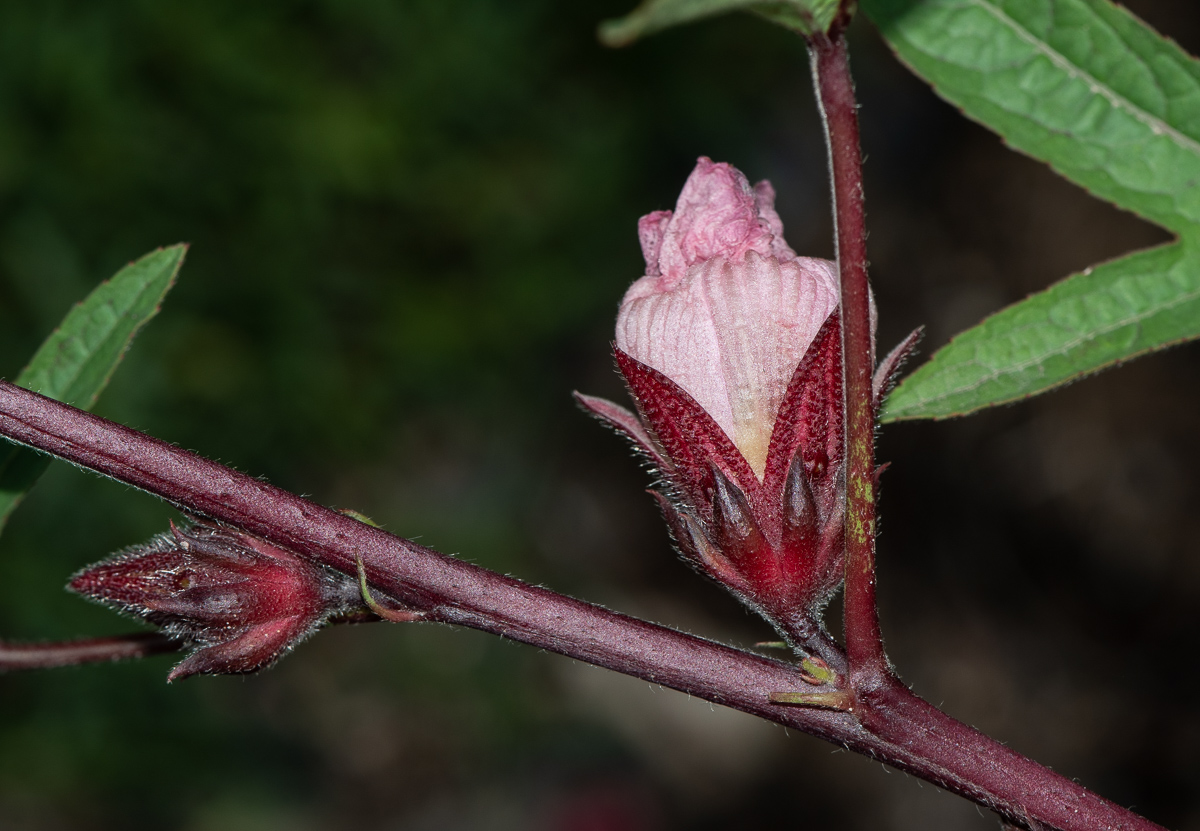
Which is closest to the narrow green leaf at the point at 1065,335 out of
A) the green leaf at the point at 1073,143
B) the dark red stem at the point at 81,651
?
the green leaf at the point at 1073,143

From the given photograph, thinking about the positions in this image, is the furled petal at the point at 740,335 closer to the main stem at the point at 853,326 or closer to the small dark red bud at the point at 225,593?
the main stem at the point at 853,326

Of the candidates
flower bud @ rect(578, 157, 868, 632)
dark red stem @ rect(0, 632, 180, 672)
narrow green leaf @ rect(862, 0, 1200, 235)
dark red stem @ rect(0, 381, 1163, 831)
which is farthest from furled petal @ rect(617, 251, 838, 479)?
dark red stem @ rect(0, 632, 180, 672)

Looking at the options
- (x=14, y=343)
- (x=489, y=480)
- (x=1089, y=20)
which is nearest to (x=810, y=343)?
(x=1089, y=20)

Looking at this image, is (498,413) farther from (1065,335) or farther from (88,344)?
(1065,335)

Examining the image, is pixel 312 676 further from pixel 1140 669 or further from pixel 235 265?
pixel 1140 669

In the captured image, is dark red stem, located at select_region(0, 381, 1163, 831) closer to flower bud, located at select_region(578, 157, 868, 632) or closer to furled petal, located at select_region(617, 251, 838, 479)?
flower bud, located at select_region(578, 157, 868, 632)

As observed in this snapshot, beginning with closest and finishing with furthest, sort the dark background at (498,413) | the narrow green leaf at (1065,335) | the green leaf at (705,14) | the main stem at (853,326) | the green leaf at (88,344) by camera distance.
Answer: the green leaf at (705,14) → the main stem at (853,326) → the narrow green leaf at (1065,335) → the green leaf at (88,344) → the dark background at (498,413)
